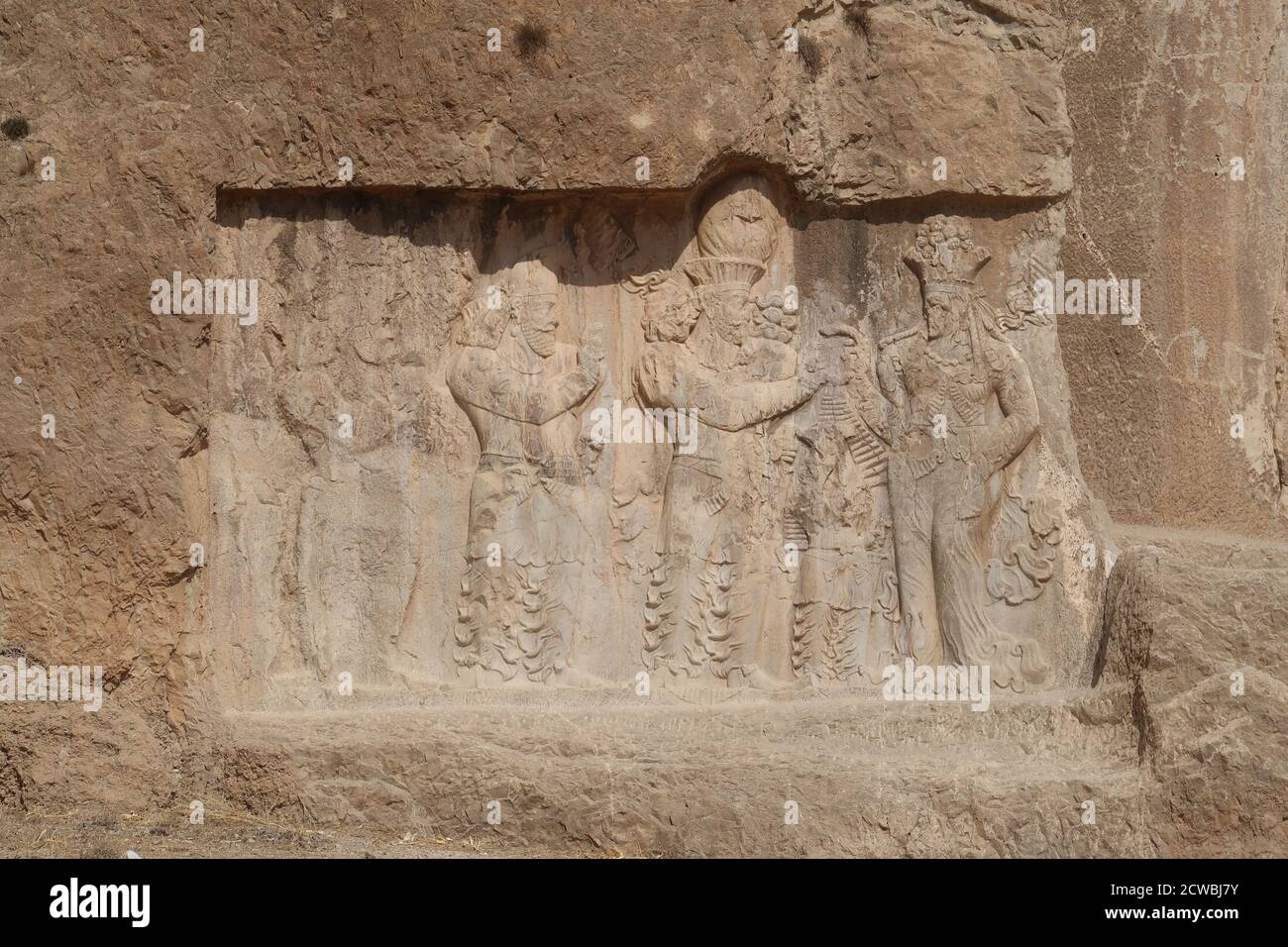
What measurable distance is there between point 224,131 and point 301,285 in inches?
25.0

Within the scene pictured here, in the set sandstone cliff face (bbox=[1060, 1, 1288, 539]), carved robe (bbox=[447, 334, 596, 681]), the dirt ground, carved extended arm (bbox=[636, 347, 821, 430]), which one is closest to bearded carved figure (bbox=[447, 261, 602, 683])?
carved robe (bbox=[447, 334, 596, 681])

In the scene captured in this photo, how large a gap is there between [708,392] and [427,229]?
123cm

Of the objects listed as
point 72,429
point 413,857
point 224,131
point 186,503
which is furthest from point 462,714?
point 224,131

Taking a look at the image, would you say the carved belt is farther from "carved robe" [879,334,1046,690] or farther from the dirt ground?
the dirt ground

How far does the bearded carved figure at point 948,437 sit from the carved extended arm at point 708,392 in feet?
1.44

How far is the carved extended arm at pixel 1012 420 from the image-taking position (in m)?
7.86

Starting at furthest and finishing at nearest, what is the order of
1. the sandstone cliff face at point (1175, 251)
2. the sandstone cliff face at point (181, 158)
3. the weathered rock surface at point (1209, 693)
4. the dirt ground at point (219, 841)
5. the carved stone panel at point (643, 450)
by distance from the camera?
the sandstone cliff face at point (1175, 251) < the carved stone panel at point (643, 450) < the sandstone cliff face at point (181, 158) < the dirt ground at point (219, 841) < the weathered rock surface at point (1209, 693)

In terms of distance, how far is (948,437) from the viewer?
7.86 m

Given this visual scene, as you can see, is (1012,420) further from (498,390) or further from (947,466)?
(498,390)

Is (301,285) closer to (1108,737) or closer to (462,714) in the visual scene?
(462,714)

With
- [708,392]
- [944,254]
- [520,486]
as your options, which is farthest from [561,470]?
[944,254]

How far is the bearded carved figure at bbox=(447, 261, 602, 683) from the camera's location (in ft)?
25.4

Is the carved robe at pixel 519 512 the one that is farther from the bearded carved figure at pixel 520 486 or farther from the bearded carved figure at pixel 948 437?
the bearded carved figure at pixel 948 437

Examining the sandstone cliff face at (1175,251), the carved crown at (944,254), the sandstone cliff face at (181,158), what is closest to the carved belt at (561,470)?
the sandstone cliff face at (181,158)
